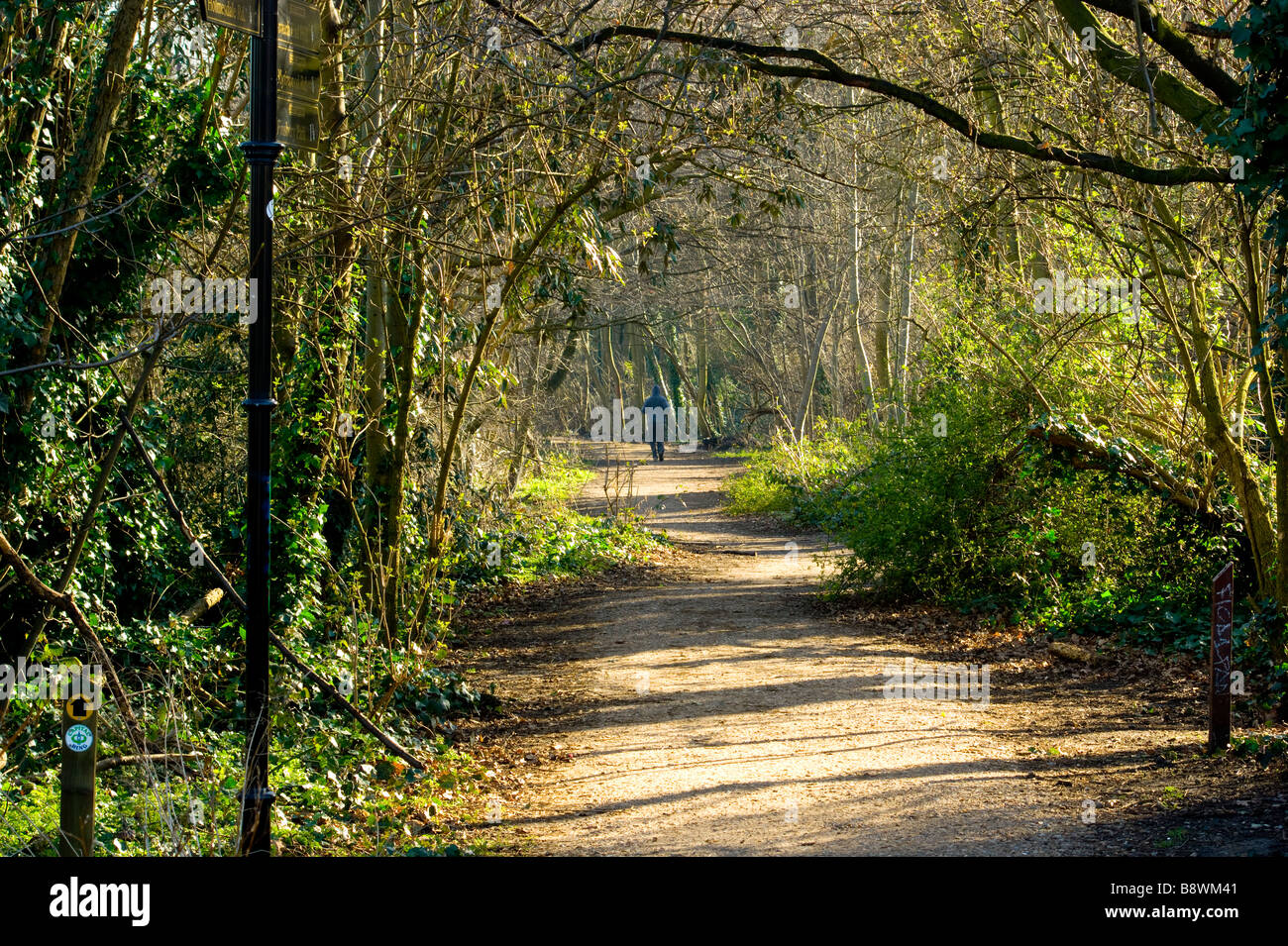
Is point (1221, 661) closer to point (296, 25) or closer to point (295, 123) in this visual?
point (295, 123)

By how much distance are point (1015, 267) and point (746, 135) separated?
471 cm

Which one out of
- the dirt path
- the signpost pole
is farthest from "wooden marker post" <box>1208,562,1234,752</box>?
the signpost pole

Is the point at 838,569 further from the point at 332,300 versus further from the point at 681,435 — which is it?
the point at 681,435

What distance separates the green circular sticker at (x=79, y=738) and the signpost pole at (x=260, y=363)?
2.51 ft

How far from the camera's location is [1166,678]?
946cm

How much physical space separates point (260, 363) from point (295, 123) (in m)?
1.07

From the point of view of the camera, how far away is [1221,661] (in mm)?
6836

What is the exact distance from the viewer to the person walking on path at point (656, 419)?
36.6 meters

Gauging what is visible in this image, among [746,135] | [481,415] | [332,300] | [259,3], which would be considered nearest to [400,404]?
[332,300]

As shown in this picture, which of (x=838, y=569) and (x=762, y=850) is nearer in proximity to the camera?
(x=762, y=850)

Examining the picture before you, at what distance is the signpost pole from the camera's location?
4699 millimetres

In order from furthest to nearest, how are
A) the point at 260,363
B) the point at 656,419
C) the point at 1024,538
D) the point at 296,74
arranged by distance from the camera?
the point at 656,419, the point at 1024,538, the point at 296,74, the point at 260,363

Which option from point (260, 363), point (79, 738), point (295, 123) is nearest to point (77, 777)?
point (79, 738)

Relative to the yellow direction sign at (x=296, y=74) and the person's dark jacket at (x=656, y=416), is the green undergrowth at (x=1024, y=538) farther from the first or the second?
the person's dark jacket at (x=656, y=416)
